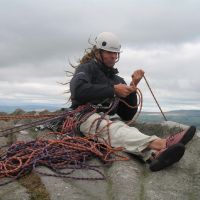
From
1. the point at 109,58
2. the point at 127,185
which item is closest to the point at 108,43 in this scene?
the point at 109,58

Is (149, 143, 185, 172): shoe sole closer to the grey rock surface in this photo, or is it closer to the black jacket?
the grey rock surface

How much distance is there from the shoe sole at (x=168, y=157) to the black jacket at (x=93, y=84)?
2492mm

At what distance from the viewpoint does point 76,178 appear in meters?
8.79

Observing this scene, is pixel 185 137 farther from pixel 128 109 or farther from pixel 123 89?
pixel 128 109

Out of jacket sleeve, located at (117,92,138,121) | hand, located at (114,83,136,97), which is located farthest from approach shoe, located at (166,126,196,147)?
jacket sleeve, located at (117,92,138,121)

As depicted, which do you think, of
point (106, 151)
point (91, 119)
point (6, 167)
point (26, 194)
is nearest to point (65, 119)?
point (91, 119)

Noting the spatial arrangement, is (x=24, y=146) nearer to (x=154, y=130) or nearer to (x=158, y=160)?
(x=158, y=160)

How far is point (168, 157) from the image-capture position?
9156 millimetres

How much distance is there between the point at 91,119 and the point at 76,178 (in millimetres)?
2607

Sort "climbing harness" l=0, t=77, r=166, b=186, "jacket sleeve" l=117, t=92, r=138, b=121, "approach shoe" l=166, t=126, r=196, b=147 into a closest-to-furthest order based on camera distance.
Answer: "climbing harness" l=0, t=77, r=166, b=186 < "approach shoe" l=166, t=126, r=196, b=147 < "jacket sleeve" l=117, t=92, r=138, b=121

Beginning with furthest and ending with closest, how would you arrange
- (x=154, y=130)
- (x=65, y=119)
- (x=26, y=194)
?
(x=154, y=130)
(x=65, y=119)
(x=26, y=194)

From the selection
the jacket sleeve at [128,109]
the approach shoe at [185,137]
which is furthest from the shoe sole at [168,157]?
the jacket sleeve at [128,109]

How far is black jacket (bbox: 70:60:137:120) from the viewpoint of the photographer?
11.1 m

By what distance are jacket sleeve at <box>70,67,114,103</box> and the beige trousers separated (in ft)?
1.63
